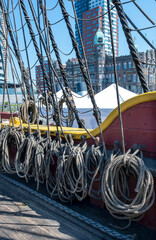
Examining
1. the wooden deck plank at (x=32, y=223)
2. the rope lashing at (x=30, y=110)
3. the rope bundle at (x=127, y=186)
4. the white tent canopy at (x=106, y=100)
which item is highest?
the white tent canopy at (x=106, y=100)

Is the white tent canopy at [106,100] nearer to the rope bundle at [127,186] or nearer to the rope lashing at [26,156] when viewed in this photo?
the rope lashing at [26,156]

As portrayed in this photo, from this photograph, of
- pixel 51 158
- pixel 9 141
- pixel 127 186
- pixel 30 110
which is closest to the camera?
pixel 127 186

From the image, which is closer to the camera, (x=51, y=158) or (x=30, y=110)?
(x=51, y=158)

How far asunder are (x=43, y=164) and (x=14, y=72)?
1576 millimetres

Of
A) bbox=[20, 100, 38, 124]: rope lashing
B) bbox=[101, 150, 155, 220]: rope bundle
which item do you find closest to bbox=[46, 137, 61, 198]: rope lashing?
bbox=[101, 150, 155, 220]: rope bundle

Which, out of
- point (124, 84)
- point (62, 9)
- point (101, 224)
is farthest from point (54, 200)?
point (124, 84)

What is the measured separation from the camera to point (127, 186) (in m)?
1.87

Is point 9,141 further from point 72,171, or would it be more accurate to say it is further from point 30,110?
point 72,171

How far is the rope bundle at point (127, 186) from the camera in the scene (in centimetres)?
160

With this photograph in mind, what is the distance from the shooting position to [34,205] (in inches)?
95.4

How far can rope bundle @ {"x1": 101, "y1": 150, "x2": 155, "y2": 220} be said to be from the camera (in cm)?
160

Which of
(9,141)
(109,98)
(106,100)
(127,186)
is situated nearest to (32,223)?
(127,186)

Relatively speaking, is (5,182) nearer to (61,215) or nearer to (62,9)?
(61,215)

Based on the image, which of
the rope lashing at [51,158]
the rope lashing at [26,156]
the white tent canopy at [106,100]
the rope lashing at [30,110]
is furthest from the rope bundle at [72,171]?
the white tent canopy at [106,100]
